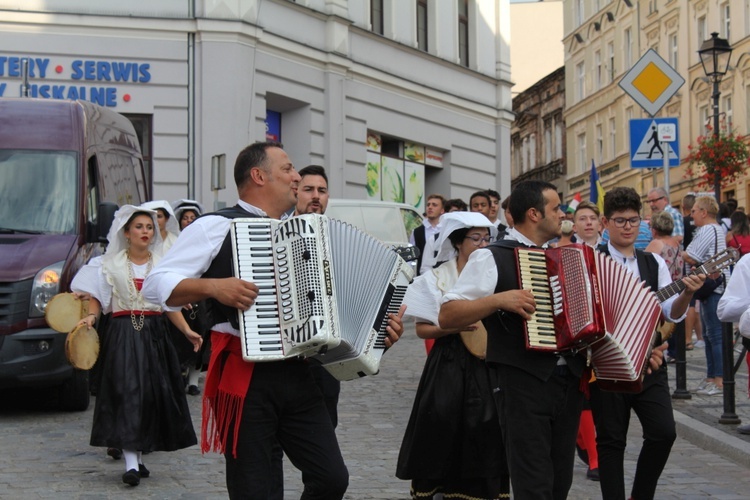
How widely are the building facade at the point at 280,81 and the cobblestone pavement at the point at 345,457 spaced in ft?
32.6

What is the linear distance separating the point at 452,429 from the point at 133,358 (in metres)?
2.71

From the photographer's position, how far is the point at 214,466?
9.51 meters

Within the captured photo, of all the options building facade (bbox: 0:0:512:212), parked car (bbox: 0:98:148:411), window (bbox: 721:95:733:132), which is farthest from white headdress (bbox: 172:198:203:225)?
window (bbox: 721:95:733:132)

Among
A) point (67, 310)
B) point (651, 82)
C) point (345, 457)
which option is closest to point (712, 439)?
point (345, 457)

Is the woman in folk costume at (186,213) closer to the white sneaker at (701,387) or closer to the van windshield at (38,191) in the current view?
the van windshield at (38,191)

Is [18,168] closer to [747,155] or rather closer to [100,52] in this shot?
[100,52]

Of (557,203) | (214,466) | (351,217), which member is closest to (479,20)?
(351,217)

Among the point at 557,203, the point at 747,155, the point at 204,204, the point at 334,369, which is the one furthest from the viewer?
the point at 747,155

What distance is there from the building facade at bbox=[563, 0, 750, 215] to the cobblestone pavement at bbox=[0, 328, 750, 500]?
2647 centimetres

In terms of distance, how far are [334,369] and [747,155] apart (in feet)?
98.9

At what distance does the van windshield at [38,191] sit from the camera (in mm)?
12359

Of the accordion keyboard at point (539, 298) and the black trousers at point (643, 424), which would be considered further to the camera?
the black trousers at point (643, 424)

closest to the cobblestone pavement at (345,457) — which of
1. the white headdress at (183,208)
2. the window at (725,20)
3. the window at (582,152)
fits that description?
the white headdress at (183,208)

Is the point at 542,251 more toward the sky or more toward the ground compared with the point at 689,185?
more toward the ground
